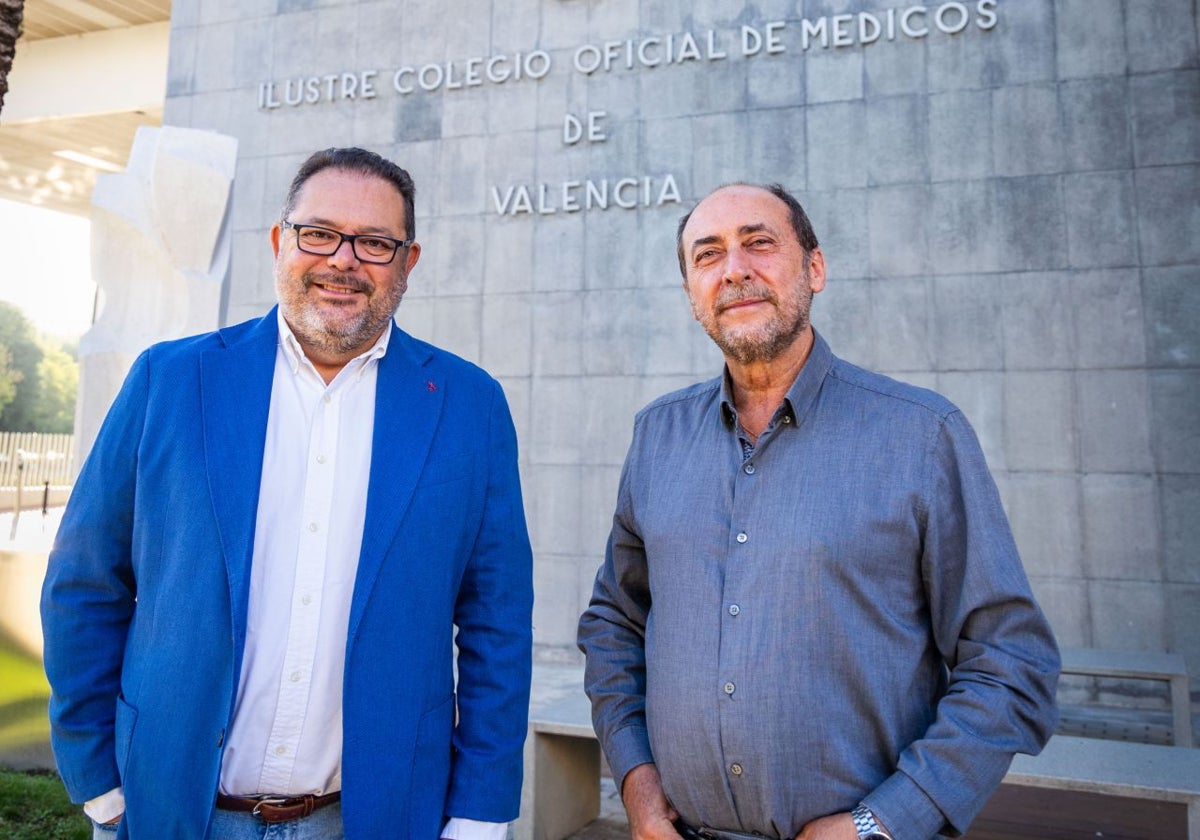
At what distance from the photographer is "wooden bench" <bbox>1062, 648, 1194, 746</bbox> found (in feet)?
15.0

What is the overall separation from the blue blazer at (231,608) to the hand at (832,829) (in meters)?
0.63

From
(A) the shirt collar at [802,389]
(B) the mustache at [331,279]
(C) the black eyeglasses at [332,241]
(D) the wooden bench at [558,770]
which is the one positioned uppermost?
(C) the black eyeglasses at [332,241]

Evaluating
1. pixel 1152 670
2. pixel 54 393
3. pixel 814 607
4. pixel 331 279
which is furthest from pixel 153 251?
pixel 54 393

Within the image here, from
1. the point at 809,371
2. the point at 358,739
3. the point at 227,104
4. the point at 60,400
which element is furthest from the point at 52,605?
the point at 60,400

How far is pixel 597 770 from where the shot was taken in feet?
13.1

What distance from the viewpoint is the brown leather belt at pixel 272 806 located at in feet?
5.24

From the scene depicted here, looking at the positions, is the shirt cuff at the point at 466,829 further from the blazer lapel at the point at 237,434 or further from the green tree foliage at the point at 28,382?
the green tree foliage at the point at 28,382

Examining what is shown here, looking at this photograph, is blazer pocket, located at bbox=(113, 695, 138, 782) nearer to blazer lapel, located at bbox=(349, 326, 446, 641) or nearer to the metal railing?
blazer lapel, located at bbox=(349, 326, 446, 641)

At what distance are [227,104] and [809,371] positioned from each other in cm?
823

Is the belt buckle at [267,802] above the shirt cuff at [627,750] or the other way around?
the other way around

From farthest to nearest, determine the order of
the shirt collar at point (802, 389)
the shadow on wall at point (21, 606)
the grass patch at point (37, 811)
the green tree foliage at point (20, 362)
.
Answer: the green tree foliage at point (20, 362), the shadow on wall at point (21, 606), the grass patch at point (37, 811), the shirt collar at point (802, 389)

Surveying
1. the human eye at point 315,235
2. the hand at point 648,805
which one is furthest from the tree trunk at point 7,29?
the hand at point 648,805

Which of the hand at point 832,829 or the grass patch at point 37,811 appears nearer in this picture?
the hand at point 832,829

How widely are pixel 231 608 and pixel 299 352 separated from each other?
22.1 inches
